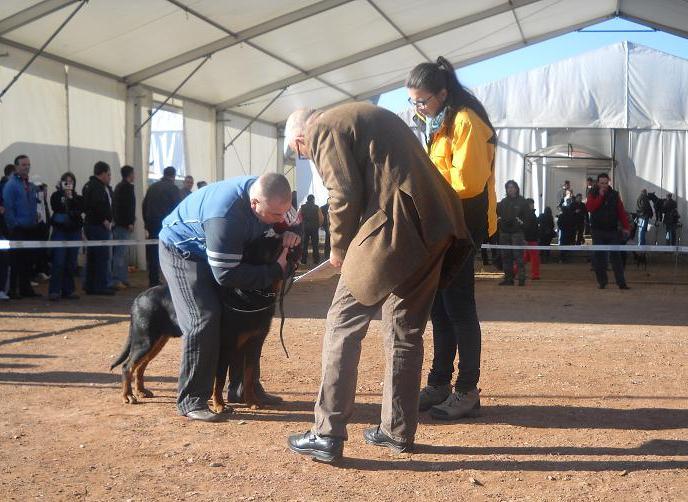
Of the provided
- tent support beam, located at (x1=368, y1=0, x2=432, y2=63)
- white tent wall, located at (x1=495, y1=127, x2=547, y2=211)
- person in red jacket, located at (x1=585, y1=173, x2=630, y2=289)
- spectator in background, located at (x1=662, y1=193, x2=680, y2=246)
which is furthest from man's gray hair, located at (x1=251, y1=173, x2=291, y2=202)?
spectator in background, located at (x1=662, y1=193, x2=680, y2=246)

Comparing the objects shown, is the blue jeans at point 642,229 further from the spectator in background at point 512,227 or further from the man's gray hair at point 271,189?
the man's gray hair at point 271,189

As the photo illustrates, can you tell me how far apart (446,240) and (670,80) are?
1994cm

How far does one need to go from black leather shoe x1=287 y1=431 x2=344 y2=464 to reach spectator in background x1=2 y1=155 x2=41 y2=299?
806 centimetres

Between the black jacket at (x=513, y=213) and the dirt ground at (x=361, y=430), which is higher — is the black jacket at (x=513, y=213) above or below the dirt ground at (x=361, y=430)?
above

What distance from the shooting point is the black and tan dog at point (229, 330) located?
4.63 meters

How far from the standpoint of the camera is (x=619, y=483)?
144 inches

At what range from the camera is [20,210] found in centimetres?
1084

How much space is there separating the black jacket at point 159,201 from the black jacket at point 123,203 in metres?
0.35

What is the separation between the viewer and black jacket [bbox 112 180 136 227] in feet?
41.9

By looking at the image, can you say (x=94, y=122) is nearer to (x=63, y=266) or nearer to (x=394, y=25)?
(x=63, y=266)

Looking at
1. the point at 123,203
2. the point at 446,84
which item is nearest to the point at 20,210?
the point at 123,203

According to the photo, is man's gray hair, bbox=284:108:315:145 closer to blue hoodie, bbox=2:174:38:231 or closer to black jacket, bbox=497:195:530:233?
blue hoodie, bbox=2:174:38:231

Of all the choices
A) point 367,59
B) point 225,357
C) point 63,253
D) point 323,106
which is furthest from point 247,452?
point 323,106

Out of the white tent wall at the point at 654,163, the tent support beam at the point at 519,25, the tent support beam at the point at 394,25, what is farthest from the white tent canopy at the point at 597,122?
the tent support beam at the point at 394,25
